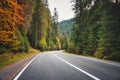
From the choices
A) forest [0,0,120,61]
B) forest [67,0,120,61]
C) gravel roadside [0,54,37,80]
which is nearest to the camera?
gravel roadside [0,54,37,80]

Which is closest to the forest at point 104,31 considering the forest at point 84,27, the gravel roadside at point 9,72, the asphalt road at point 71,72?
the forest at point 84,27

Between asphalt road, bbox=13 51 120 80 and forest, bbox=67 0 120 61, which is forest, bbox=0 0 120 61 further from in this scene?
asphalt road, bbox=13 51 120 80

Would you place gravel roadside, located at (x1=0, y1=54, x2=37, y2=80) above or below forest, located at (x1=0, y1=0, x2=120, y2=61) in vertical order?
below

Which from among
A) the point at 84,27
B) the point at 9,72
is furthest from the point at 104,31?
the point at 9,72

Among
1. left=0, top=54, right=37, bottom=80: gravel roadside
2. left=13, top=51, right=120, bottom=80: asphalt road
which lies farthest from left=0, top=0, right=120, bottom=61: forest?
left=13, top=51, right=120, bottom=80: asphalt road

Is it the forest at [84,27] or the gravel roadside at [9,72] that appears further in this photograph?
the forest at [84,27]

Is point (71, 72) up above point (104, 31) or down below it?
below

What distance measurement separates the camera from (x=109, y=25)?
2508 centimetres

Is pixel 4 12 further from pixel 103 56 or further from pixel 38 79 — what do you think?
pixel 103 56

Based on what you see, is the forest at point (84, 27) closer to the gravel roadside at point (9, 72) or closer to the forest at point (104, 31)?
the forest at point (104, 31)

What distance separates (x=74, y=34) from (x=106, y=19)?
2053 centimetres

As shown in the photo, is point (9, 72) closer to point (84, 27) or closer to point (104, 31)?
point (104, 31)

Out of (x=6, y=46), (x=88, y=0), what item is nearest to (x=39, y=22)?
(x=88, y=0)

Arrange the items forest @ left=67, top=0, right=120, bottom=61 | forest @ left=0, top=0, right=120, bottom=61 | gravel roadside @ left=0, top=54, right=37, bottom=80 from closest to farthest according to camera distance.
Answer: gravel roadside @ left=0, top=54, right=37, bottom=80
forest @ left=0, top=0, right=120, bottom=61
forest @ left=67, top=0, right=120, bottom=61
